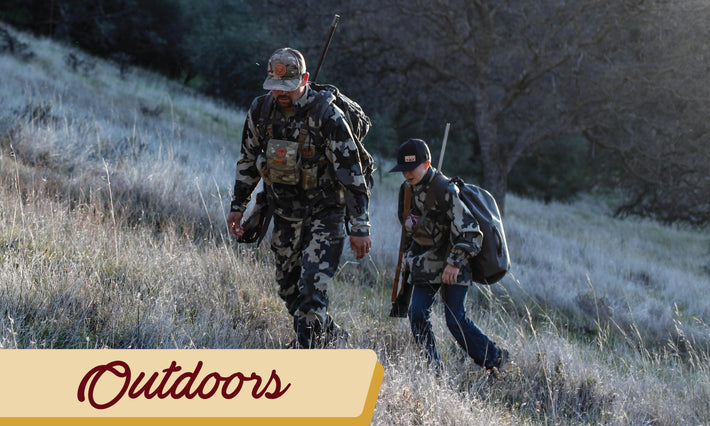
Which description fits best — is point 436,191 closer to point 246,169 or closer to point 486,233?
point 486,233

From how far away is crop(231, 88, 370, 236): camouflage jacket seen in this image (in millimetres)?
4023

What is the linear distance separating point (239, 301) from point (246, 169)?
1053mm

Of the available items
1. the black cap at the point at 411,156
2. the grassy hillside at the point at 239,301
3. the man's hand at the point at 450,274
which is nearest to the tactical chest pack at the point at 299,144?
the black cap at the point at 411,156

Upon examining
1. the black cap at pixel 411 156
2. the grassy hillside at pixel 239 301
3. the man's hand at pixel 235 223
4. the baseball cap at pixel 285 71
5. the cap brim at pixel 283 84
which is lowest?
the grassy hillside at pixel 239 301

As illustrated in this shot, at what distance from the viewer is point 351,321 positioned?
201 inches

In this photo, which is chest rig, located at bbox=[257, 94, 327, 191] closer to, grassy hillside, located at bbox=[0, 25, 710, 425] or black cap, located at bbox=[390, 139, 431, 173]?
black cap, located at bbox=[390, 139, 431, 173]

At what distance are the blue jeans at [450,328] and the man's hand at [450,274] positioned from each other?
194 mm

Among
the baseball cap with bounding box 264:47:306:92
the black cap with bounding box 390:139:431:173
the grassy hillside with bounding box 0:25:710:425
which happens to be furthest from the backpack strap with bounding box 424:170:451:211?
the baseball cap with bounding box 264:47:306:92

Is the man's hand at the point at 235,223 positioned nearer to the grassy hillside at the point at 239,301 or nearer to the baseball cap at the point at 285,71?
the grassy hillside at the point at 239,301

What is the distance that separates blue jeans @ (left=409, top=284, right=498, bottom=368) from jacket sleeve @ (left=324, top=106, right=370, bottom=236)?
2.30ft

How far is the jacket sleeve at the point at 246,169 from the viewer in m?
4.34

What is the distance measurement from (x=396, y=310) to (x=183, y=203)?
12.6ft

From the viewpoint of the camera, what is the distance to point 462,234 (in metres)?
4.09

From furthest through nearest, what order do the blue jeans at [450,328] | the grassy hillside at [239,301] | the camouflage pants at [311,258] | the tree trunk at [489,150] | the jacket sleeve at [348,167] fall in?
the tree trunk at [489,150] → the blue jeans at [450,328] → the camouflage pants at [311,258] → the jacket sleeve at [348,167] → the grassy hillside at [239,301]
